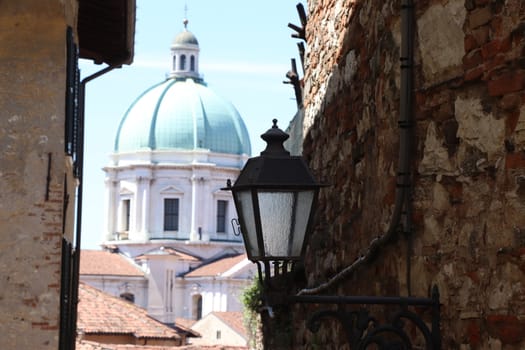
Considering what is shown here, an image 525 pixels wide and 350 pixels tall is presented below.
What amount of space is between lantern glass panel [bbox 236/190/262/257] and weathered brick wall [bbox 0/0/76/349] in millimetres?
3358

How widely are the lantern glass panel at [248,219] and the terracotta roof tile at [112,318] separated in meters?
24.6

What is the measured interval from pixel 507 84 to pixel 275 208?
114 centimetres

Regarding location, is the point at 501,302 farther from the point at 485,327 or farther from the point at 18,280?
the point at 18,280

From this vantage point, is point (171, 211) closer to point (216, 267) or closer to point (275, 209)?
point (216, 267)

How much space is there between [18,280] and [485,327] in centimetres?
448

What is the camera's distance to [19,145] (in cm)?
858

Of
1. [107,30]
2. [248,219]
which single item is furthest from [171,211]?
[248,219]

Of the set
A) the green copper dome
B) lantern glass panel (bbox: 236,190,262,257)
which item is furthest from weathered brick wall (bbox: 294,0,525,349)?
the green copper dome

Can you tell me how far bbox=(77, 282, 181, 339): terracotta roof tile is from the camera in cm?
3089

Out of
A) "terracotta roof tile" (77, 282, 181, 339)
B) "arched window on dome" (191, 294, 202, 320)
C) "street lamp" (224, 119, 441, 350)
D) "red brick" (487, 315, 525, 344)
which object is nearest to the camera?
"red brick" (487, 315, 525, 344)

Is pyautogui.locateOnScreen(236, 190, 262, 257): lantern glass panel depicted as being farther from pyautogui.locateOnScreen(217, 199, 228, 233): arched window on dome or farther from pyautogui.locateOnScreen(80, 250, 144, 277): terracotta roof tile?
pyautogui.locateOnScreen(217, 199, 228, 233): arched window on dome

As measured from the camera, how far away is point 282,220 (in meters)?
5.28

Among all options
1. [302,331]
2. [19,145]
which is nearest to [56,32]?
[19,145]

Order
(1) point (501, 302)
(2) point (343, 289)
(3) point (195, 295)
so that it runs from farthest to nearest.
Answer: (3) point (195, 295) → (2) point (343, 289) → (1) point (501, 302)
